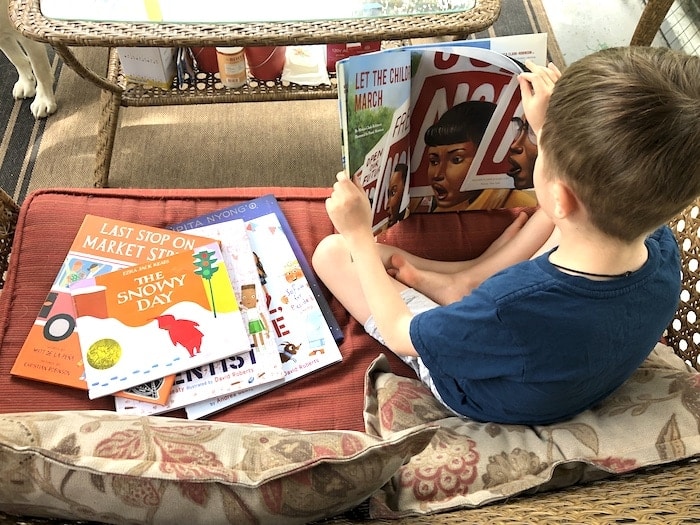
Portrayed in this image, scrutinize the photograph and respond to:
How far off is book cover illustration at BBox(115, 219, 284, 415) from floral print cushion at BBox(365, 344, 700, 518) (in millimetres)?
250

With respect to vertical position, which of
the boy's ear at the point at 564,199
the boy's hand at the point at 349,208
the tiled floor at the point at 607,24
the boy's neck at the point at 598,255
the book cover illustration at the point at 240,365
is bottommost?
the book cover illustration at the point at 240,365

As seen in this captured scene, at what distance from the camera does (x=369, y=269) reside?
958 millimetres

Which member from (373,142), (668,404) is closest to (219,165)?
(373,142)

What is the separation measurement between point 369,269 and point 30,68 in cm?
134

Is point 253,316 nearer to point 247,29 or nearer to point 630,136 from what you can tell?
point 247,29

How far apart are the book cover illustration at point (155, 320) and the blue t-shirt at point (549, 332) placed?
1.26 feet

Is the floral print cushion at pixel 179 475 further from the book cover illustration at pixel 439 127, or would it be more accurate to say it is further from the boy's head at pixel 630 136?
the book cover illustration at pixel 439 127

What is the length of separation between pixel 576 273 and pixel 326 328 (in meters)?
0.47

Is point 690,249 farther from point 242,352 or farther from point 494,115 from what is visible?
point 242,352

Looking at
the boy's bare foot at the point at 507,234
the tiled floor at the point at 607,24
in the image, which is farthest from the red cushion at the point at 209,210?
the tiled floor at the point at 607,24

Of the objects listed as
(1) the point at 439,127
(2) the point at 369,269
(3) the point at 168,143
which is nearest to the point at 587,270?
(2) the point at 369,269

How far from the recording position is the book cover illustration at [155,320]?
100 centimetres

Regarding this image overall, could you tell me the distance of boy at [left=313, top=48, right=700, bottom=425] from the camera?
64 centimetres

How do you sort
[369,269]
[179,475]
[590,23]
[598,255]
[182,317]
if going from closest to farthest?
[179,475]
[598,255]
[369,269]
[182,317]
[590,23]
